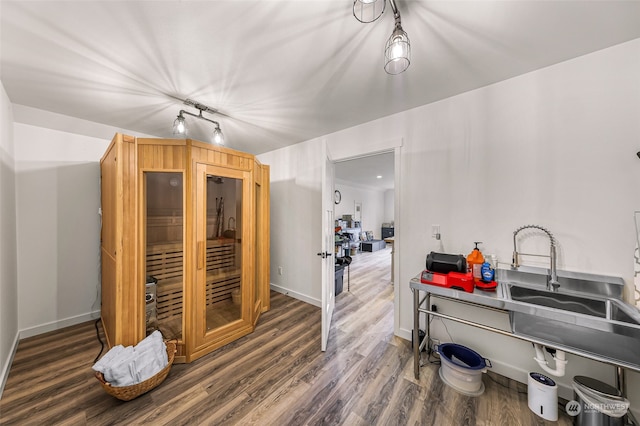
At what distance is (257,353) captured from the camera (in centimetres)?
219

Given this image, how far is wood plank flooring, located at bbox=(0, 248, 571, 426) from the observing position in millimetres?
1511

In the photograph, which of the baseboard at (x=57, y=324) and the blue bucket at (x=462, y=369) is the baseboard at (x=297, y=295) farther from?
the baseboard at (x=57, y=324)

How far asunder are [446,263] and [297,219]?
89.1 inches

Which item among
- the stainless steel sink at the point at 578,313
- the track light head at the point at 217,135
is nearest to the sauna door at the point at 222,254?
the track light head at the point at 217,135

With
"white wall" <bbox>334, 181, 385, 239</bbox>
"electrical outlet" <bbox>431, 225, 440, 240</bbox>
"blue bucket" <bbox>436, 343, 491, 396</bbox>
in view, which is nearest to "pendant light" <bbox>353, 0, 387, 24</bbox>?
"electrical outlet" <bbox>431, 225, 440, 240</bbox>

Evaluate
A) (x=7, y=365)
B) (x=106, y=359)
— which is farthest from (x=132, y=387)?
(x=7, y=365)

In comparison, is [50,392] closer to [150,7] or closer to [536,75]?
[150,7]

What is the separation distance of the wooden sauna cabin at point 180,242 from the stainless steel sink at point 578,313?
8.16 feet

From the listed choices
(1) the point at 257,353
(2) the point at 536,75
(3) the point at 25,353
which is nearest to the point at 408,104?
(2) the point at 536,75

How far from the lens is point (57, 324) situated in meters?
2.59

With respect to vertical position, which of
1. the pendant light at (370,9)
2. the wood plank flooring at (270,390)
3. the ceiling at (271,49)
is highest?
the ceiling at (271,49)

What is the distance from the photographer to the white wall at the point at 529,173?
150cm

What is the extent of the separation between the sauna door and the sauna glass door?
18cm

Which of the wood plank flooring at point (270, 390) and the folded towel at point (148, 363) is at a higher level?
the folded towel at point (148, 363)
